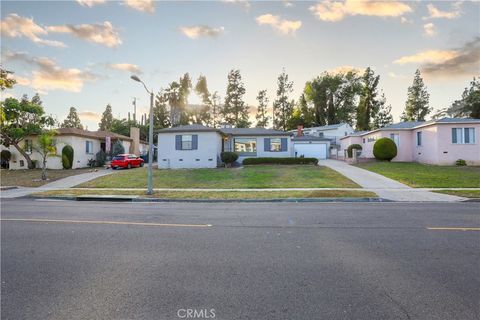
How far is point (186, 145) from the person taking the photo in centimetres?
2914

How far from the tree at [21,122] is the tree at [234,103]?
1621 inches

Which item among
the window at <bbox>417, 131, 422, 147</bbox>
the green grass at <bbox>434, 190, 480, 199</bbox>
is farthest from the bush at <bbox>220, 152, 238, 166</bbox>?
the window at <bbox>417, 131, 422, 147</bbox>

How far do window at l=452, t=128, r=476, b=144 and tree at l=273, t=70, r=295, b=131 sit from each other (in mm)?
48916

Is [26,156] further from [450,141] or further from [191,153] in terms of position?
[450,141]

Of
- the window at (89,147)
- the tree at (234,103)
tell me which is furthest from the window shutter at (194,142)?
the tree at (234,103)

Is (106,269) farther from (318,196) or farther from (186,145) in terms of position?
(186,145)

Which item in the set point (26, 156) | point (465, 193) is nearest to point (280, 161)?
point (465, 193)

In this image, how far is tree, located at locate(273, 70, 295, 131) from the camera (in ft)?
246

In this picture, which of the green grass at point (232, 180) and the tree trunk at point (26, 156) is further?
the tree trunk at point (26, 156)

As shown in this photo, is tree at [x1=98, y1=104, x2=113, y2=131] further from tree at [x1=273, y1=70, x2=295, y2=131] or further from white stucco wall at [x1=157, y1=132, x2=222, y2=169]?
white stucco wall at [x1=157, y1=132, x2=222, y2=169]

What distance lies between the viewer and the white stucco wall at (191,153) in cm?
2881

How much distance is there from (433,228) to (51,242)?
929 cm

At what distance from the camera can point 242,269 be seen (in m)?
4.69

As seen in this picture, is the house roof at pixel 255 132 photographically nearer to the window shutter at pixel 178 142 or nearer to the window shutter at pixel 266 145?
the window shutter at pixel 266 145
